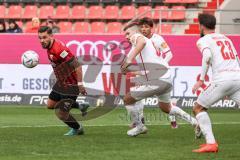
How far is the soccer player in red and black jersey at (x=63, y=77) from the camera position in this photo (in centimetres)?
1404

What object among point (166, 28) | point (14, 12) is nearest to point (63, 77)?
point (166, 28)

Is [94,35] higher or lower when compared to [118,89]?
higher

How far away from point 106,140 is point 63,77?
178 centimetres

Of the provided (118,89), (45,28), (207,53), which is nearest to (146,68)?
(45,28)

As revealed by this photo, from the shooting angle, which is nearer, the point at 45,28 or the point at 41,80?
the point at 45,28

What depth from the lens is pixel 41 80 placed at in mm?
22094

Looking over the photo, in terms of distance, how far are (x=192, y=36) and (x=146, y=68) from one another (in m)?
8.10

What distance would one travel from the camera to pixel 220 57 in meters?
11.7

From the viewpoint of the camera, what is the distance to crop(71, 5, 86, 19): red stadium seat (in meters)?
30.1

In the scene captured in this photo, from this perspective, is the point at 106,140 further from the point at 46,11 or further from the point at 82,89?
the point at 46,11

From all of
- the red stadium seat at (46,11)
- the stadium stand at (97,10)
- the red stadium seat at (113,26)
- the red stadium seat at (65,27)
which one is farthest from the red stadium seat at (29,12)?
the red stadium seat at (113,26)

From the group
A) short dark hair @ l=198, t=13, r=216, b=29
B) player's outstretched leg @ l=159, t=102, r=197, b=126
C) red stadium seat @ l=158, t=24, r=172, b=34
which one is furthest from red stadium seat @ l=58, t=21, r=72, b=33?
short dark hair @ l=198, t=13, r=216, b=29

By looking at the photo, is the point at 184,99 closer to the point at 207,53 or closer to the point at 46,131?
the point at 46,131

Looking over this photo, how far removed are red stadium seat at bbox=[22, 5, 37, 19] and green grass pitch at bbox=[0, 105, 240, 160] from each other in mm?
11613
